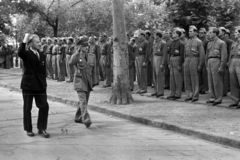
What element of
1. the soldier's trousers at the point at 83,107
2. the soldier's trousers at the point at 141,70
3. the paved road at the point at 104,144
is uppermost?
the soldier's trousers at the point at 141,70

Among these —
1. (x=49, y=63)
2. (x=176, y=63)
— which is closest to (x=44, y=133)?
(x=176, y=63)

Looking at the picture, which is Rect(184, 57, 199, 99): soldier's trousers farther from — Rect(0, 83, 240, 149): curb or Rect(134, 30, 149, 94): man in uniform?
Rect(0, 83, 240, 149): curb

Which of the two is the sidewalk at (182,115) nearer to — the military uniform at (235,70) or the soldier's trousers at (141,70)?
the military uniform at (235,70)

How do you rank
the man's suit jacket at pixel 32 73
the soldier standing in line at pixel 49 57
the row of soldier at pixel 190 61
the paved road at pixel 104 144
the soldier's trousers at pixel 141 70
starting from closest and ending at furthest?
1. the paved road at pixel 104 144
2. the man's suit jacket at pixel 32 73
3. the row of soldier at pixel 190 61
4. the soldier's trousers at pixel 141 70
5. the soldier standing in line at pixel 49 57

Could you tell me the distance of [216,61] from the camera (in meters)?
12.2

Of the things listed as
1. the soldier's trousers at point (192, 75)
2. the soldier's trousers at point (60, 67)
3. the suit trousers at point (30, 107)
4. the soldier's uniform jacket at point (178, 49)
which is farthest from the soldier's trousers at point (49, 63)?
the suit trousers at point (30, 107)

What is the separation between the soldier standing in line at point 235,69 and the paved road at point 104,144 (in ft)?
11.1

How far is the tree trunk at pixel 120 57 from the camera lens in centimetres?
1259

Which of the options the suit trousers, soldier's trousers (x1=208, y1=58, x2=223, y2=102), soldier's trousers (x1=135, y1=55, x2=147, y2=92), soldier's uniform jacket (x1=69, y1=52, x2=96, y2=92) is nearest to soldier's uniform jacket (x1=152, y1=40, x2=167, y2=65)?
soldier's trousers (x1=135, y1=55, x2=147, y2=92)

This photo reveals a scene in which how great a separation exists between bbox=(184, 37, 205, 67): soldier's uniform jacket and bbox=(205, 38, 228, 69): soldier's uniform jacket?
48 centimetres

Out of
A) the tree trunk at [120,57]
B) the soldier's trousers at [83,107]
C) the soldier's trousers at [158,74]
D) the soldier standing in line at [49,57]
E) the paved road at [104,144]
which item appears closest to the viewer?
the paved road at [104,144]

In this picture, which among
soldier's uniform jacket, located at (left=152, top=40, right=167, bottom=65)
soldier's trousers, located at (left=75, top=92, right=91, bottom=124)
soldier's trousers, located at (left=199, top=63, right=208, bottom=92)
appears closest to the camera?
soldier's trousers, located at (left=75, top=92, right=91, bottom=124)

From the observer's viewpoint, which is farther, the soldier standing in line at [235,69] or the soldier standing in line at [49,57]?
the soldier standing in line at [49,57]

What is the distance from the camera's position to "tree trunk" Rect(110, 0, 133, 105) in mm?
12594
